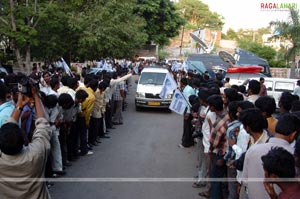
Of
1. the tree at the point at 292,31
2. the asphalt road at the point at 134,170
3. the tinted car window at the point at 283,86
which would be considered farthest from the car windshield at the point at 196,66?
the asphalt road at the point at 134,170

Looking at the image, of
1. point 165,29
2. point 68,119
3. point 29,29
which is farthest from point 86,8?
point 165,29

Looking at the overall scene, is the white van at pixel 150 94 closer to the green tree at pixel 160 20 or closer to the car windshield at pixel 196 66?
the car windshield at pixel 196 66

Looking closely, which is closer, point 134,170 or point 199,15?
point 134,170

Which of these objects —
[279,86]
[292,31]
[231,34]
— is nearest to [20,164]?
[279,86]

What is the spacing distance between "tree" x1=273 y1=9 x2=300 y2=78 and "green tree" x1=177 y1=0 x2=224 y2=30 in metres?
44.0

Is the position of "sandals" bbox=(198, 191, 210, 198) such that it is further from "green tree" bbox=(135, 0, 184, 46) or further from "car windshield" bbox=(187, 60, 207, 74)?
"green tree" bbox=(135, 0, 184, 46)

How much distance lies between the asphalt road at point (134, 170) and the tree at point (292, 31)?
2078 centimetres

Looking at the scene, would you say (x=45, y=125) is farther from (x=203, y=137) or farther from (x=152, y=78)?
(x=152, y=78)

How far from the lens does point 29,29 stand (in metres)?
13.1

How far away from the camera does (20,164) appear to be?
3.01m

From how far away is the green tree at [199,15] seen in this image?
2926 inches

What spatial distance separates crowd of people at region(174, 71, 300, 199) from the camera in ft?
9.12

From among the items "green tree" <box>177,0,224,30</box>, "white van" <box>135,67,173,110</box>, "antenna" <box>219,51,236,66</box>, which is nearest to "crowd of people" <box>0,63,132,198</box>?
"white van" <box>135,67,173,110</box>

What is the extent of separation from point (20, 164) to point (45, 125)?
47 cm
